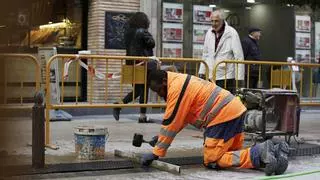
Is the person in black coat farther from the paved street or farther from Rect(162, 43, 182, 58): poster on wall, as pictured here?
Rect(162, 43, 182, 58): poster on wall

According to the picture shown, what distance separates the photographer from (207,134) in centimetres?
571

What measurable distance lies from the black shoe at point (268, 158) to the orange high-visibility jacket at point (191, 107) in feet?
1.52

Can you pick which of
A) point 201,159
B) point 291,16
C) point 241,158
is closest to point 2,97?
point 241,158

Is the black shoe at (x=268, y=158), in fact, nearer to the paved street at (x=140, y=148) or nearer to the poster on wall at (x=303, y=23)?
the paved street at (x=140, y=148)

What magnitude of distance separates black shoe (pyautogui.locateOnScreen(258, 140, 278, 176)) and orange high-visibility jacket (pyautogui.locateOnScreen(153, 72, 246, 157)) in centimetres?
46

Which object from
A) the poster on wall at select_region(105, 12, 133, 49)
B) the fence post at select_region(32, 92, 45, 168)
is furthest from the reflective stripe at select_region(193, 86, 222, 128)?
the poster on wall at select_region(105, 12, 133, 49)

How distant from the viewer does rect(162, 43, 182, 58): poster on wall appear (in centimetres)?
1323

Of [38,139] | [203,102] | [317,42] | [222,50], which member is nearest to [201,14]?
[317,42]

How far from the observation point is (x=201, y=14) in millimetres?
13703

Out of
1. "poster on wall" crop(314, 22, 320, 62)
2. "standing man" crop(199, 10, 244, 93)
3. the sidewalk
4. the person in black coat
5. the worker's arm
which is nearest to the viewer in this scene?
the worker's arm

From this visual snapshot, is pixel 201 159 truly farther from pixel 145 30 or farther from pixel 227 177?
pixel 145 30

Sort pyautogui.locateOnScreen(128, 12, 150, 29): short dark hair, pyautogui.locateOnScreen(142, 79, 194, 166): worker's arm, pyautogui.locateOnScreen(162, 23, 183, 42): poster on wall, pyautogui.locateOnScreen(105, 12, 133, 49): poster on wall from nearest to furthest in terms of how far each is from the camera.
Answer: pyautogui.locateOnScreen(142, 79, 194, 166): worker's arm
pyautogui.locateOnScreen(128, 12, 150, 29): short dark hair
pyautogui.locateOnScreen(105, 12, 133, 49): poster on wall
pyautogui.locateOnScreen(162, 23, 183, 42): poster on wall

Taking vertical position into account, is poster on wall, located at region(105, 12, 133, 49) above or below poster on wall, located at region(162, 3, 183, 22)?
below

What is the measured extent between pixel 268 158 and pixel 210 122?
27.8 inches
